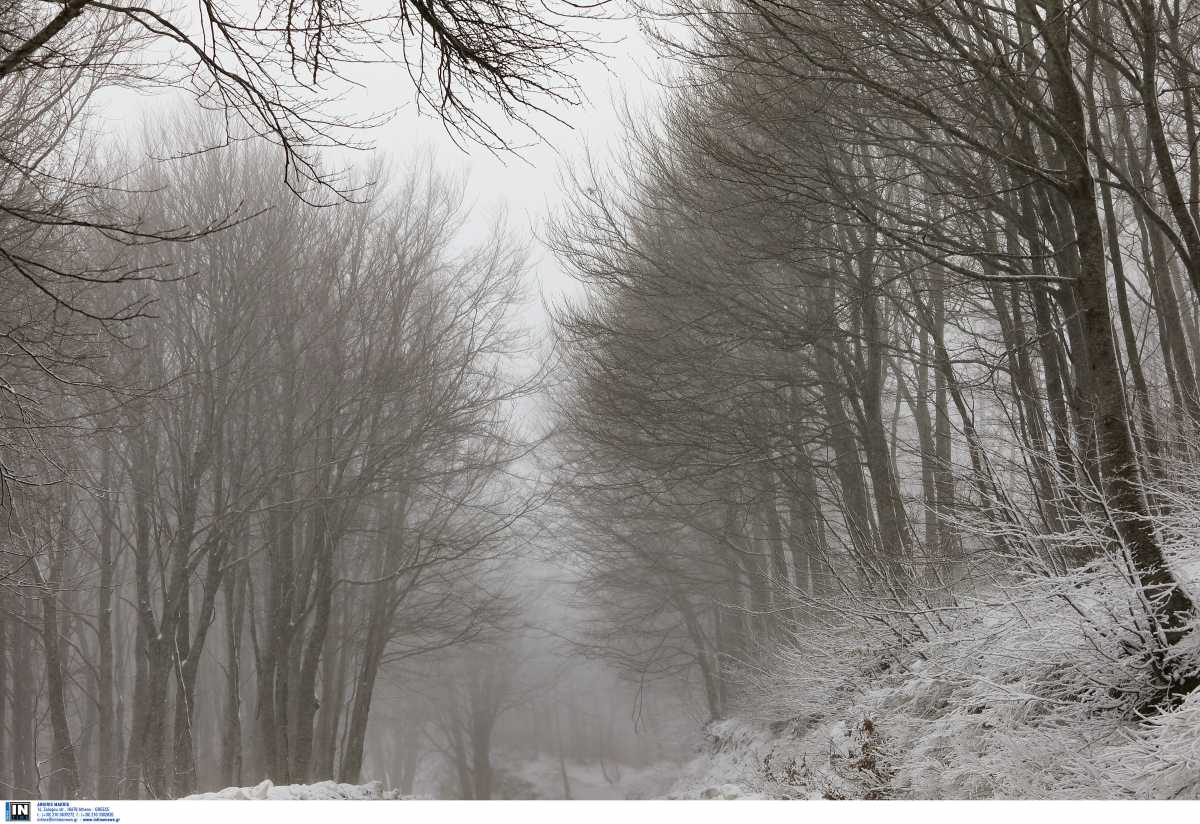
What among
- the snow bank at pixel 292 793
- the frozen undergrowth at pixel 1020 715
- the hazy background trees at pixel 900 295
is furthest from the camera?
the snow bank at pixel 292 793

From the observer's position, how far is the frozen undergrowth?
328 centimetres

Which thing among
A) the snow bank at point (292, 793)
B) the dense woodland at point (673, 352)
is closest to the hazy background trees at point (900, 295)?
the dense woodland at point (673, 352)

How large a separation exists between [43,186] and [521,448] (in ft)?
23.4

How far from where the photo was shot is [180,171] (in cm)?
1033

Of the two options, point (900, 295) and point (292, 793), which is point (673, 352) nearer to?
point (900, 295)

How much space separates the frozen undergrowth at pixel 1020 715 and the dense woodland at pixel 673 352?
39 mm

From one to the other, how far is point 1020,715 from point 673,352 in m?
5.88

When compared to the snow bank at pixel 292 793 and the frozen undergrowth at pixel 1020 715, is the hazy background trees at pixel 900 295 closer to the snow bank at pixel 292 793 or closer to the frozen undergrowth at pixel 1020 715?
the frozen undergrowth at pixel 1020 715

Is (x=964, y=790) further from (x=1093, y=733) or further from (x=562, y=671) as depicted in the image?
(x=562, y=671)

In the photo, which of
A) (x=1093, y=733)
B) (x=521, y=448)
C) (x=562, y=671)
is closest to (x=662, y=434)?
(x=521, y=448)

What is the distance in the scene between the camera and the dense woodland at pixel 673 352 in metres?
4.14

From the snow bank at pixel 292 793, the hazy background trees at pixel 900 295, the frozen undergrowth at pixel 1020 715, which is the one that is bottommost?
the snow bank at pixel 292 793

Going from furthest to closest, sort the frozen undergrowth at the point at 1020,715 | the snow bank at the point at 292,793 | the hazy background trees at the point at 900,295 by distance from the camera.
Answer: the snow bank at the point at 292,793 < the hazy background trees at the point at 900,295 < the frozen undergrowth at the point at 1020,715

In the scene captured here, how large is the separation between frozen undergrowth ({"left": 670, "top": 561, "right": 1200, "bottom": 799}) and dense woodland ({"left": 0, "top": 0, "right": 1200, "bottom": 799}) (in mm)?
39
